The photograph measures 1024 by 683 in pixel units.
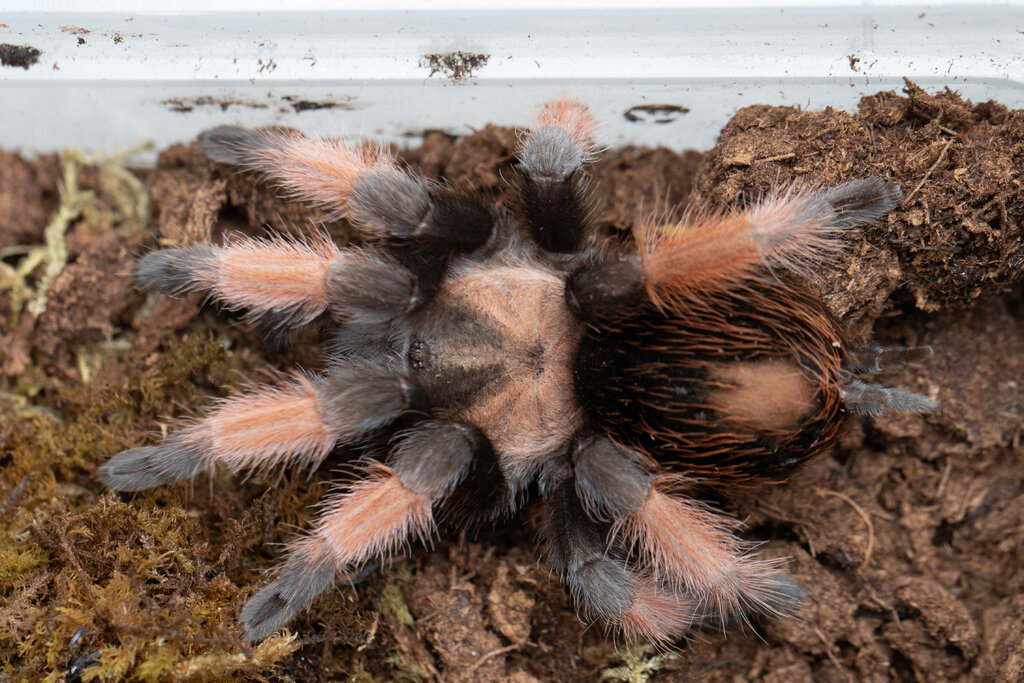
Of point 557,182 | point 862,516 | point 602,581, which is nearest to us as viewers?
point 602,581

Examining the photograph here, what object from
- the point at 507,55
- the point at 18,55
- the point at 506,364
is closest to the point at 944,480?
the point at 506,364

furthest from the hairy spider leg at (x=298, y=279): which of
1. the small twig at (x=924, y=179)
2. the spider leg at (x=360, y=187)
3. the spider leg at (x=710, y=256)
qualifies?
the small twig at (x=924, y=179)

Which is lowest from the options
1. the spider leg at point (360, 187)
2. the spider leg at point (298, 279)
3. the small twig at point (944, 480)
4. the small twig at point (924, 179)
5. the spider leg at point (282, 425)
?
the small twig at point (944, 480)

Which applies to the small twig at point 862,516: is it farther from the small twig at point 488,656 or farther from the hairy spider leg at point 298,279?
the hairy spider leg at point 298,279

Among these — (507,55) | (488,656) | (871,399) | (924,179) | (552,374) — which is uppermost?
Answer: (507,55)

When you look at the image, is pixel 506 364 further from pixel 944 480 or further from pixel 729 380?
pixel 944 480
